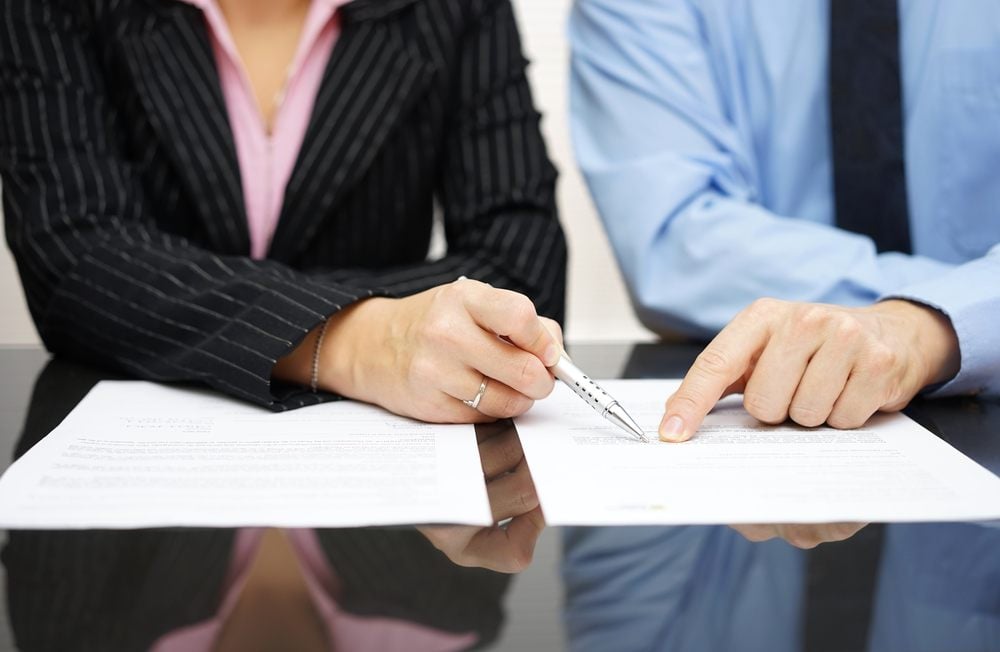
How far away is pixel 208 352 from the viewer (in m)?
0.89

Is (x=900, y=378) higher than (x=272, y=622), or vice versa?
(x=272, y=622)

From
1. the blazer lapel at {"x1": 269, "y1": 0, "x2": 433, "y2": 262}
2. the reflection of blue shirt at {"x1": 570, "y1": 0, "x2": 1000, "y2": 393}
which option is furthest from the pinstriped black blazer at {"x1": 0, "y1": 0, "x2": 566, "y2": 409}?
the reflection of blue shirt at {"x1": 570, "y1": 0, "x2": 1000, "y2": 393}

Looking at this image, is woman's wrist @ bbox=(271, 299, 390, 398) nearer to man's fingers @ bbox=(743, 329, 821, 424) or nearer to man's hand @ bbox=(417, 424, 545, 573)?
man's hand @ bbox=(417, 424, 545, 573)

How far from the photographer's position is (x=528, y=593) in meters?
0.51

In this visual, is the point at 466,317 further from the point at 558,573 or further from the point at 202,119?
the point at 202,119

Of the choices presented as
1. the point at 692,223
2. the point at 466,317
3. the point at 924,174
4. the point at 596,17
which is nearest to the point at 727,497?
the point at 466,317

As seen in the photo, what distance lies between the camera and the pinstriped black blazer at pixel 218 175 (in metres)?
0.98

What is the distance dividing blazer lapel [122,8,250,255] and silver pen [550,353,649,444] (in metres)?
0.58

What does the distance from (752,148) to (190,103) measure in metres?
0.69

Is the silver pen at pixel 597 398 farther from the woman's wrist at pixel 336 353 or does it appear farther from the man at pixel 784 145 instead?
the man at pixel 784 145

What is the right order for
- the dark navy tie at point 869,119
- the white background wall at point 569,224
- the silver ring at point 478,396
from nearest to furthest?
the silver ring at point 478,396 → the dark navy tie at point 869,119 → the white background wall at point 569,224

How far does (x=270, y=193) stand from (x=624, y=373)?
51cm

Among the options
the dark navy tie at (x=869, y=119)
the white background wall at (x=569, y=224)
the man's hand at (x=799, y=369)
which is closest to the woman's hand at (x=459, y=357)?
the man's hand at (x=799, y=369)

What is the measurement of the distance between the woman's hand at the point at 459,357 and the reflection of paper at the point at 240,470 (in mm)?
20
